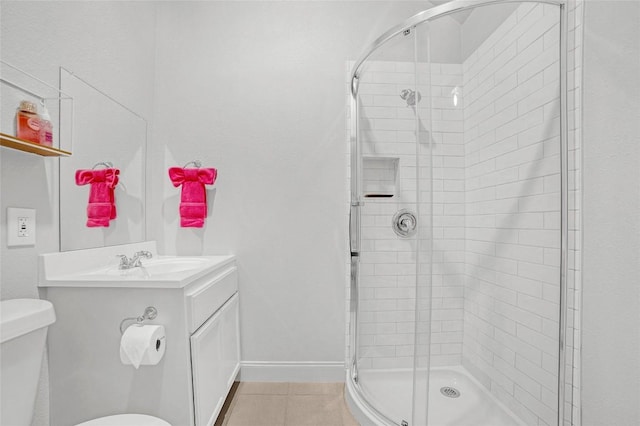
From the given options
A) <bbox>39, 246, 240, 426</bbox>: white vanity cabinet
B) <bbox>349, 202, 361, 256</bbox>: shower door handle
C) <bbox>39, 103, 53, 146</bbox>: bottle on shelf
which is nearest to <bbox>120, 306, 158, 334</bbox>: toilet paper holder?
<bbox>39, 246, 240, 426</bbox>: white vanity cabinet

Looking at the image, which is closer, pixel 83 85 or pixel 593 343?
pixel 593 343

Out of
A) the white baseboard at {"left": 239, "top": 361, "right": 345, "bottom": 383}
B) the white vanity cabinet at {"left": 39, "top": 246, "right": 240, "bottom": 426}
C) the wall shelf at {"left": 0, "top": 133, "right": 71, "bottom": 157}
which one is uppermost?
the wall shelf at {"left": 0, "top": 133, "right": 71, "bottom": 157}

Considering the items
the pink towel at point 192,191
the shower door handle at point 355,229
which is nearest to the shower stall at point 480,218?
the shower door handle at point 355,229

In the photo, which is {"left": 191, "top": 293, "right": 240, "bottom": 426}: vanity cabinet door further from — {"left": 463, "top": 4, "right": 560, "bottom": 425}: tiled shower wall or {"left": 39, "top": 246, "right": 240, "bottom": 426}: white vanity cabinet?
{"left": 463, "top": 4, "right": 560, "bottom": 425}: tiled shower wall

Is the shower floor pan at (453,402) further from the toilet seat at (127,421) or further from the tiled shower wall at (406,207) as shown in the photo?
the toilet seat at (127,421)

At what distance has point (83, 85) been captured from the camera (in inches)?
60.9

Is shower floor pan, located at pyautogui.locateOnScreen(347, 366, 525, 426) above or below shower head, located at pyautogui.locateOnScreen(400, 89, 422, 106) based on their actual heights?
below

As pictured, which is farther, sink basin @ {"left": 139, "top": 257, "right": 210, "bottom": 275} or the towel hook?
sink basin @ {"left": 139, "top": 257, "right": 210, "bottom": 275}

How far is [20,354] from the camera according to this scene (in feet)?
3.13

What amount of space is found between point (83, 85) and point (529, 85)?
2009 mm

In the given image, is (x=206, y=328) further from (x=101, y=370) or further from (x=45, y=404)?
(x=45, y=404)

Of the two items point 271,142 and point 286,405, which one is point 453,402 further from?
point 271,142

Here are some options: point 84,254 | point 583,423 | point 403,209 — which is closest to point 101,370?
point 84,254

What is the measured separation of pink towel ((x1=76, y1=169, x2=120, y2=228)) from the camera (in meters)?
1.57
